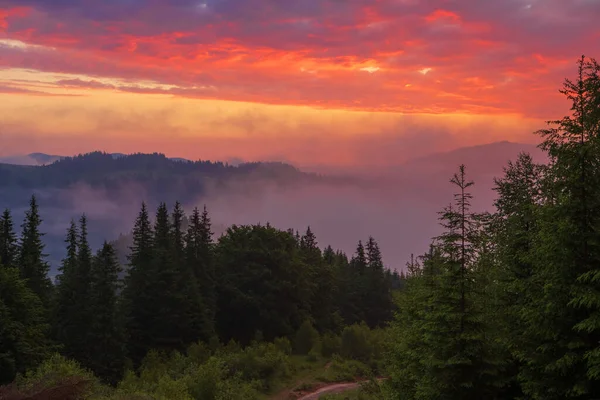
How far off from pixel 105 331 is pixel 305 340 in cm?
2434

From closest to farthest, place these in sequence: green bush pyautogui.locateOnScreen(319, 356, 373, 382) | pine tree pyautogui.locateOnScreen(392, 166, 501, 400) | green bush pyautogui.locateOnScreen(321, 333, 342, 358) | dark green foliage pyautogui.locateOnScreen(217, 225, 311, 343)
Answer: pine tree pyautogui.locateOnScreen(392, 166, 501, 400) → green bush pyautogui.locateOnScreen(319, 356, 373, 382) → green bush pyautogui.locateOnScreen(321, 333, 342, 358) → dark green foliage pyautogui.locateOnScreen(217, 225, 311, 343)

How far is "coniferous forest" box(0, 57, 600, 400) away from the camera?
711 inches

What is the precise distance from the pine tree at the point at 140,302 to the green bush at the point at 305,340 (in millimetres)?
17349

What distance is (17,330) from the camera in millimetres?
40375

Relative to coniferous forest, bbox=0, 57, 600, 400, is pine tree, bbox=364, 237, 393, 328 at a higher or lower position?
lower

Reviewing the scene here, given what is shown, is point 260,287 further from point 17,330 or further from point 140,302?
point 17,330

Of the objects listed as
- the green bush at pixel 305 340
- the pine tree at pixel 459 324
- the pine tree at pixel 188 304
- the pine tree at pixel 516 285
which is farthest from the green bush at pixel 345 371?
the pine tree at pixel 459 324

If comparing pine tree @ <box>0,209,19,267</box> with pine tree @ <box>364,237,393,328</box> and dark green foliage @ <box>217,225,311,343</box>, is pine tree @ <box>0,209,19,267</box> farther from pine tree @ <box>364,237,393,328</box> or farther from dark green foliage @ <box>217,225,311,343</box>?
pine tree @ <box>364,237,393,328</box>

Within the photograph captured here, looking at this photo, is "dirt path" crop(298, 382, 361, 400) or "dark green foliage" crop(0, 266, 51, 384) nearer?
"dark green foliage" crop(0, 266, 51, 384)

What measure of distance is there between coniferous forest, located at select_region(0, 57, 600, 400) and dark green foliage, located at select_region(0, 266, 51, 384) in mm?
129

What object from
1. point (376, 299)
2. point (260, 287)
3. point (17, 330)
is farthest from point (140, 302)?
point (376, 299)

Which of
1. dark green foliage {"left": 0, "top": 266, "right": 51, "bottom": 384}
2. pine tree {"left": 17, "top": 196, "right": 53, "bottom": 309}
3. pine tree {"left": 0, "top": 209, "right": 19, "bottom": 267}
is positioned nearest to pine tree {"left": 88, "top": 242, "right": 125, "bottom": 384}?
pine tree {"left": 17, "top": 196, "right": 53, "bottom": 309}

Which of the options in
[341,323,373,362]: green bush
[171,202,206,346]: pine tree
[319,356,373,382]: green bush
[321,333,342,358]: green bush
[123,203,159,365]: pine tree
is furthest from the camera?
[321,333,342,358]: green bush

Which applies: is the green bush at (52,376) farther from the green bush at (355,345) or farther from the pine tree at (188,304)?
the green bush at (355,345)
